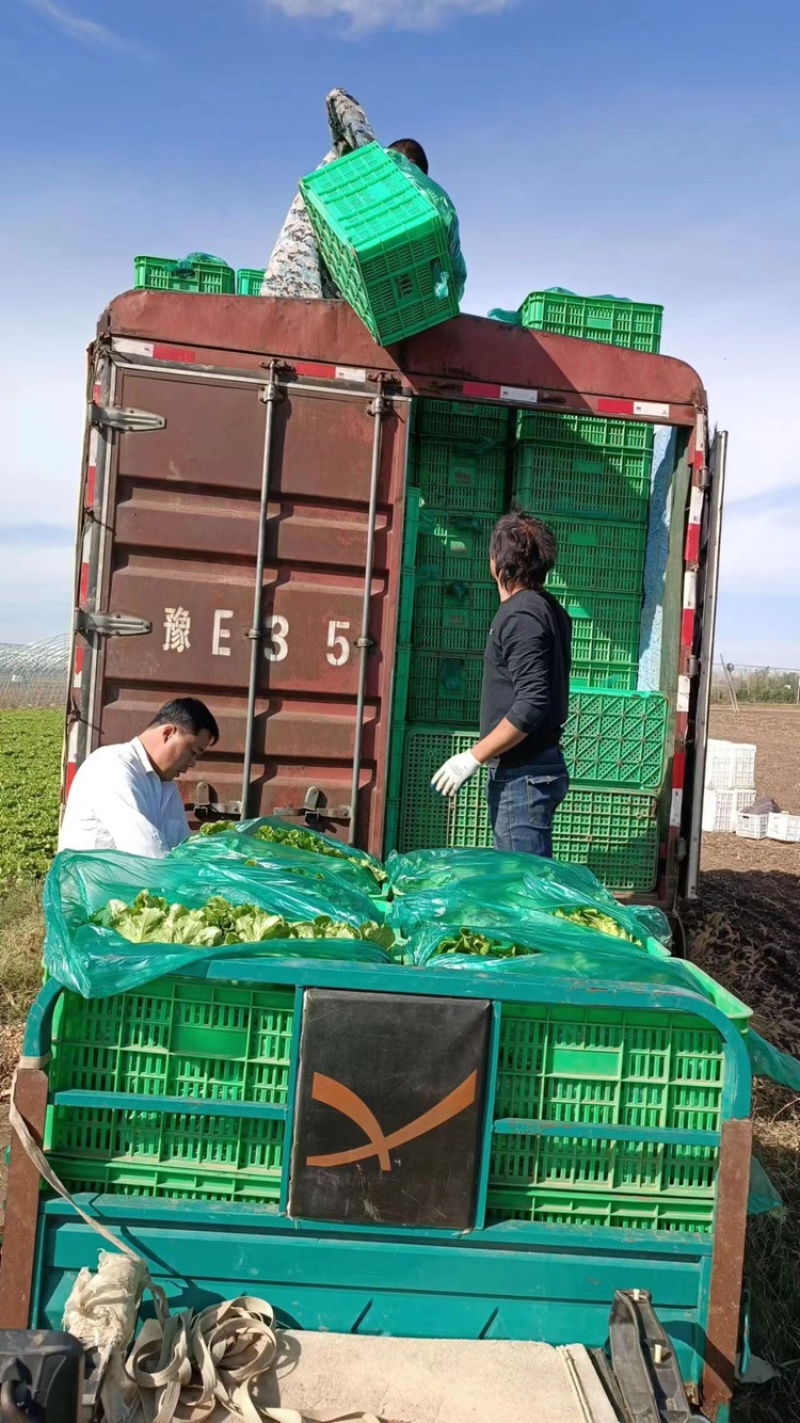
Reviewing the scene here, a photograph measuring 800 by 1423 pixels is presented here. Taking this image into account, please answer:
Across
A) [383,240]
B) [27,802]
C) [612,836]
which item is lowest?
[27,802]

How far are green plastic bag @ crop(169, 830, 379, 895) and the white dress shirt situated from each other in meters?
0.21

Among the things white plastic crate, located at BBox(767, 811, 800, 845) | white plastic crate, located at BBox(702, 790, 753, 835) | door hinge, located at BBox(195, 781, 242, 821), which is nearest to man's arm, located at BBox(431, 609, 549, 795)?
door hinge, located at BBox(195, 781, 242, 821)

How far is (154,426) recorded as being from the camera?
5285 mm

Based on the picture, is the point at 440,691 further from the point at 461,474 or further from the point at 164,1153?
the point at 164,1153

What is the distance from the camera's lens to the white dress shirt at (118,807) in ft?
13.0

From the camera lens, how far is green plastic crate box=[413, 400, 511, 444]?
627 centimetres

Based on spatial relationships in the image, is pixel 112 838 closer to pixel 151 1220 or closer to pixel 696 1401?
pixel 151 1220

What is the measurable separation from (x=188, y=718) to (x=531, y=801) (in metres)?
1.34

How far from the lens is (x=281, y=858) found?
11.7ft

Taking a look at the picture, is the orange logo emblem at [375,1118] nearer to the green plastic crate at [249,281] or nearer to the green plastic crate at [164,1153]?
the green plastic crate at [164,1153]

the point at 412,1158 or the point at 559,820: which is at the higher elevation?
the point at 559,820

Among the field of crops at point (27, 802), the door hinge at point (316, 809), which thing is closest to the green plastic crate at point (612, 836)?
the door hinge at point (316, 809)

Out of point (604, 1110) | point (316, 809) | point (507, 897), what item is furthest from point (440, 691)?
point (604, 1110)

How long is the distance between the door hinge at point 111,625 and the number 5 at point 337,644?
2.80 ft
